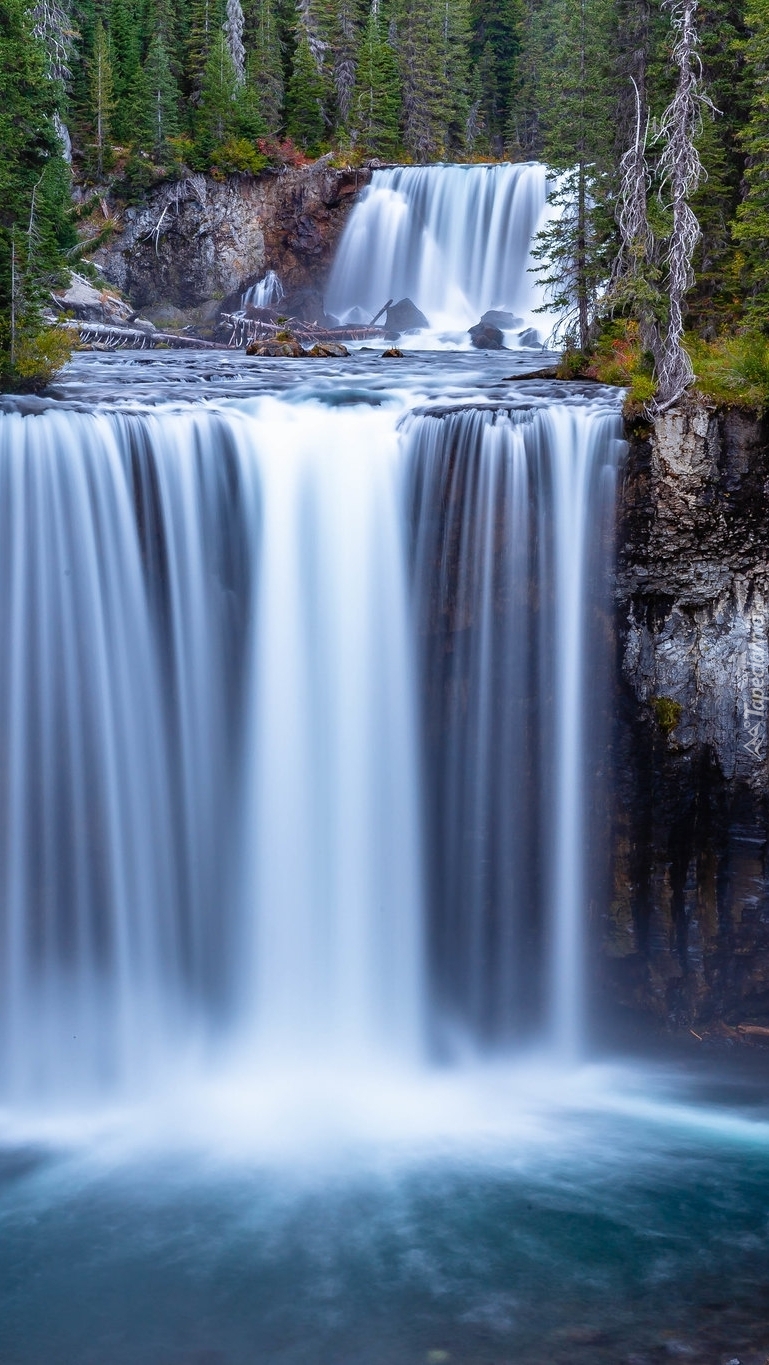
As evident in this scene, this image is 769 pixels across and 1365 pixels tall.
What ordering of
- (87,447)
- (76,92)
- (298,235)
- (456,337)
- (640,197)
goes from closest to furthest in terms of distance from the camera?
1. (87,447)
2. (640,197)
3. (456,337)
4. (298,235)
5. (76,92)

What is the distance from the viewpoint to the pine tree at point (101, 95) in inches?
1479

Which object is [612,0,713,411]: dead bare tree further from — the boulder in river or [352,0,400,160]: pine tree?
[352,0,400,160]: pine tree

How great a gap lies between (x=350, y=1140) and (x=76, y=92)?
4172 centimetres

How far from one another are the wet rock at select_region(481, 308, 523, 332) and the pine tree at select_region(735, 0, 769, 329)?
12.0 m

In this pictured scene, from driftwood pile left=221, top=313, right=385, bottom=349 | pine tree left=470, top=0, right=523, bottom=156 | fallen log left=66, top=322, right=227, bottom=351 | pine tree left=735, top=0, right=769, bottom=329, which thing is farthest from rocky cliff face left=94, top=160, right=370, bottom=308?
pine tree left=735, top=0, right=769, bottom=329

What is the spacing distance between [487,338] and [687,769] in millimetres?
16518

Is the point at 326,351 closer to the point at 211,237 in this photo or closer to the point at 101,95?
the point at 211,237

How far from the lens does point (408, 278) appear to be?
3083 cm

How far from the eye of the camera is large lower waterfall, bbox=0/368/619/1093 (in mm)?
11227

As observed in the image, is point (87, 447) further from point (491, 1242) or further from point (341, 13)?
point (341, 13)

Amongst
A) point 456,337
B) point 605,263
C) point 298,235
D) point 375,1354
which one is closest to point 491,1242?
point 375,1354

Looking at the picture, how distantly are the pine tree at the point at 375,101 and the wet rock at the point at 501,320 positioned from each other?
584 inches

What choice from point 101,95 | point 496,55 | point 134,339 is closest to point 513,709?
point 134,339

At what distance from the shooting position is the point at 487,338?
25453 millimetres
